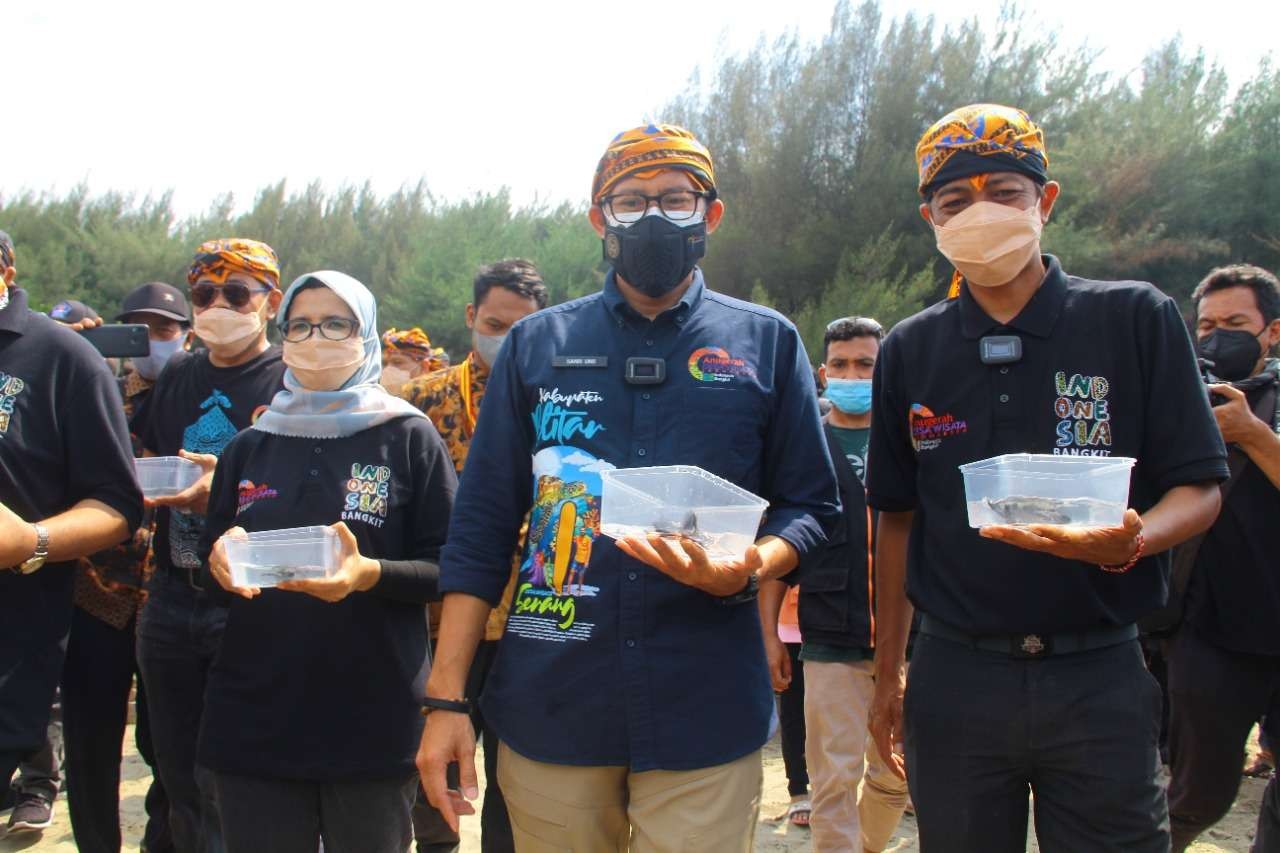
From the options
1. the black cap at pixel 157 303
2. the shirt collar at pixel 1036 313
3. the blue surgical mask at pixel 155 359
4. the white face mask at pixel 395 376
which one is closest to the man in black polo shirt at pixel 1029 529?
the shirt collar at pixel 1036 313

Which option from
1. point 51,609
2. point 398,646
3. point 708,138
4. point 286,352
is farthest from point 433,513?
point 708,138

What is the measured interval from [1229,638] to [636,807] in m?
2.58

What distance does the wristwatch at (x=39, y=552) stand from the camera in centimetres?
305

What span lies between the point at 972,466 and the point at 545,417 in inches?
38.6

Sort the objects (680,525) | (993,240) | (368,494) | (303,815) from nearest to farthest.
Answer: (680,525) < (993,240) < (303,815) < (368,494)

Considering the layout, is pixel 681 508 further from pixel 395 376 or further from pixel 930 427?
pixel 395 376

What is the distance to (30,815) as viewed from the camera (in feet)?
17.5

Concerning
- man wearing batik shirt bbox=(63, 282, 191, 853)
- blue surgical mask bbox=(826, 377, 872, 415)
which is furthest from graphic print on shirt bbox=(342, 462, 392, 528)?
blue surgical mask bbox=(826, 377, 872, 415)

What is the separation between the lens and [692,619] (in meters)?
2.38

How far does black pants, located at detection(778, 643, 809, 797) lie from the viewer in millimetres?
6000

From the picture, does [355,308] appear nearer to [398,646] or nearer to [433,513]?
[433,513]

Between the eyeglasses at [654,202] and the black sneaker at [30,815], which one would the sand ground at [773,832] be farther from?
the eyeglasses at [654,202]

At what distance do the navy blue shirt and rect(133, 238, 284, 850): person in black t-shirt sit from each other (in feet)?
5.47

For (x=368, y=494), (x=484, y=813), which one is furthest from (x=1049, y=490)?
(x=484, y=813)
